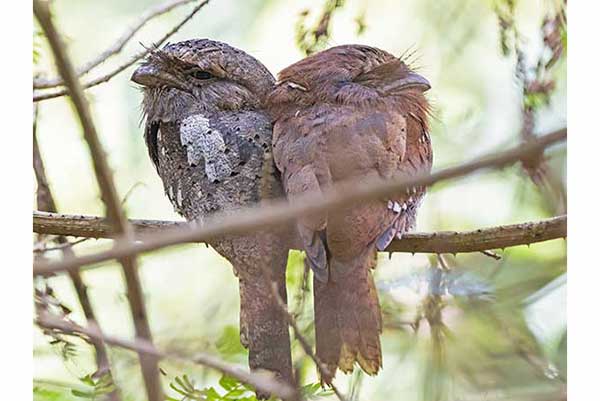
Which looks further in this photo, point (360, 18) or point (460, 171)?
point (360, 18)

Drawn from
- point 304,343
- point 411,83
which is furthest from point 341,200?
point 411,83

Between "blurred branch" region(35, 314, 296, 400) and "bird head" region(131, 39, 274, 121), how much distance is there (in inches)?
14.6

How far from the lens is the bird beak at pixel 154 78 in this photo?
158cm

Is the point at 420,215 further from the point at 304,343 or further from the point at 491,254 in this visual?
the point at 304,343

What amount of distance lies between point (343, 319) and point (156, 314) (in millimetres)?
311

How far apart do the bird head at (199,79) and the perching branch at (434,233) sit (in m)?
0.20

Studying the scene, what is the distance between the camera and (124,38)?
5.19 feet

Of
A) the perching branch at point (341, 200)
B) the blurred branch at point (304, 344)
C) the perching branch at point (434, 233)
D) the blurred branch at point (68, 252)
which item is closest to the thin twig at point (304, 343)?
the blurred branch at point (304, 344)

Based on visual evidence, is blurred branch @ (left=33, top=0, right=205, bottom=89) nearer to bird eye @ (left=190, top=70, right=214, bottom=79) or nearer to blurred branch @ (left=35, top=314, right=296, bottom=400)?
bird eye @ (left=190, top=70, right=214, bottom=79)

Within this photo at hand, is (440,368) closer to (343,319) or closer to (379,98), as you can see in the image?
(343,319)

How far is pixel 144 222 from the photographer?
156cm

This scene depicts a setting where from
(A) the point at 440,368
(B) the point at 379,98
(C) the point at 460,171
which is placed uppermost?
(B) the point at 379,98

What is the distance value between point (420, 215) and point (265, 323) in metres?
0.31

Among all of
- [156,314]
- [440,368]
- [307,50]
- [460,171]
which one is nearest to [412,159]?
[307,50]
